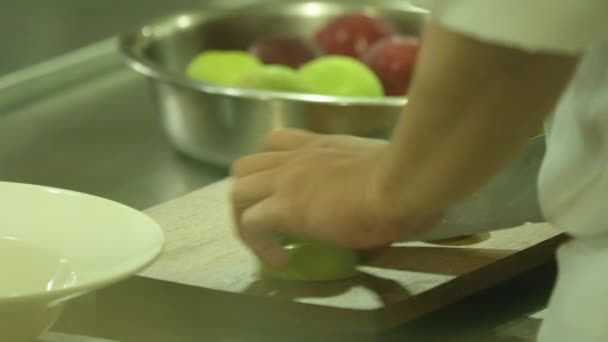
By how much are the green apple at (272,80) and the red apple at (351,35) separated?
0.14m

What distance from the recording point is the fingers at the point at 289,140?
0.57 metres

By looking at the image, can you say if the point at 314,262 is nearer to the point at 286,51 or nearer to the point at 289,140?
the point at 289,140

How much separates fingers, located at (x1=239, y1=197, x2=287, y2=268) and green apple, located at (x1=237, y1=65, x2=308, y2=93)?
0.30 m

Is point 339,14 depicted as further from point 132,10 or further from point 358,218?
point 358,218

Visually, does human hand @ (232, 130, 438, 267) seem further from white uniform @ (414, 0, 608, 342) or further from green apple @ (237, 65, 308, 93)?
green apple @ (237, 65, 308, 93)

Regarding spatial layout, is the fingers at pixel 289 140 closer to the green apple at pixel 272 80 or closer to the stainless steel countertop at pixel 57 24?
the green apple at pixel 272 80

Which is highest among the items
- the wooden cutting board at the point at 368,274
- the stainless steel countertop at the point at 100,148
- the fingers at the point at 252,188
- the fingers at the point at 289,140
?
the fingers at the point at 289,140

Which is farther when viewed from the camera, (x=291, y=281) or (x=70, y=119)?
(x=70, y=119)

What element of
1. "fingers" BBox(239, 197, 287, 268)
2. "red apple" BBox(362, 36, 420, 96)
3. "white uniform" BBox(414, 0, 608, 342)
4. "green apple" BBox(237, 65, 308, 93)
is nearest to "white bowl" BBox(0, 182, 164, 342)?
"fingers" BBox(239, 197, 287, 268)

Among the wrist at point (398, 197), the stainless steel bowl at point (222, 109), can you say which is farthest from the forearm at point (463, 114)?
the stainless steel bowl at point (222, 109)

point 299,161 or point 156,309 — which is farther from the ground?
point 299,161

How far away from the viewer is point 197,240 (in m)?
0.66

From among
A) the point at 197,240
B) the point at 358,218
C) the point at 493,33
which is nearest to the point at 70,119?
the point at 197,240

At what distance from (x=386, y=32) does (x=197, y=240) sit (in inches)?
17.0
